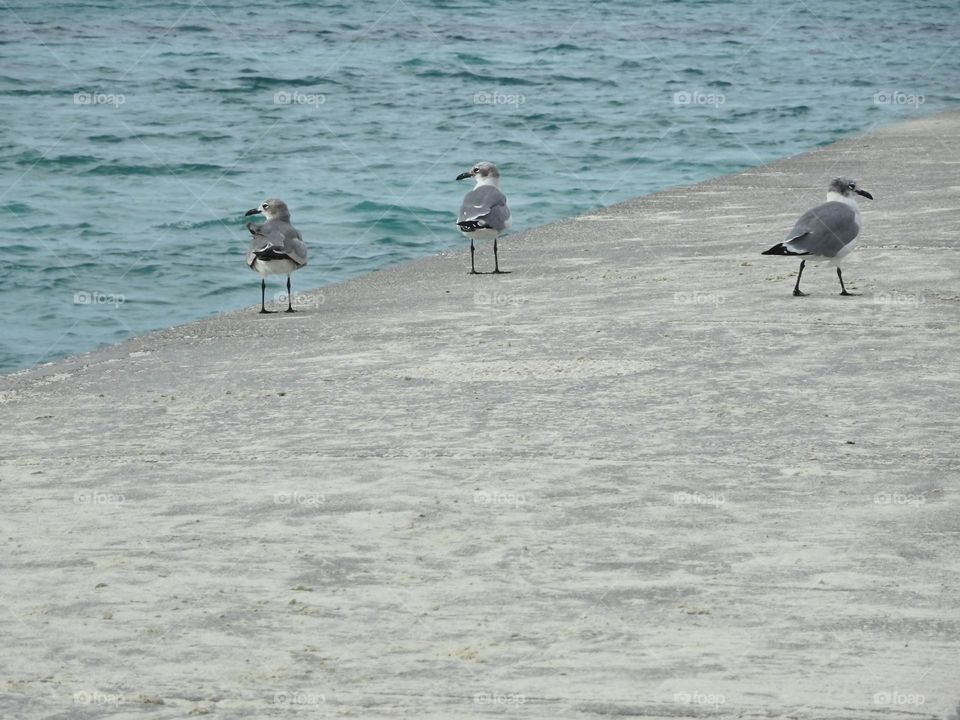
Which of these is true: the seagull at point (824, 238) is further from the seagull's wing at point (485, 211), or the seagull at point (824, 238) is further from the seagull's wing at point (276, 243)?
the seagull's wing at point (276, 243)

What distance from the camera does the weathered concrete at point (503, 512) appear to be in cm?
492

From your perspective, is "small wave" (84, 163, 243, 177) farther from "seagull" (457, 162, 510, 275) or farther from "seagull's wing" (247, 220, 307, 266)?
"seagull's wing" (247, 220, 307, 266)

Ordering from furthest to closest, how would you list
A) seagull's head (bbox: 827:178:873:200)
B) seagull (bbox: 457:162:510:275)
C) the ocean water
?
the ocean water < seagull (bbox: 457:162:510:275) < seagull's head (bbox: 827:178:873:200)

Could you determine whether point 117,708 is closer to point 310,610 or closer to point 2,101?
point 310,610

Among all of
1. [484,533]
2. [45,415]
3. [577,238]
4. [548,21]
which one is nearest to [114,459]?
[45,415]

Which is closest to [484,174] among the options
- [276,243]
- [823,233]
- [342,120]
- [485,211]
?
[485,211]

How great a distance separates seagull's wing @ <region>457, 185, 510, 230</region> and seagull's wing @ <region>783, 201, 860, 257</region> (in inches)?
89.5

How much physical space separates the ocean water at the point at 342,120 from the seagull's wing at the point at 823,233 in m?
6.28

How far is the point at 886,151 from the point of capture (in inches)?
707

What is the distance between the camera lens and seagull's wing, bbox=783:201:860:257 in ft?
33.4

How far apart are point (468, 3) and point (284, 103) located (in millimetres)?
20575

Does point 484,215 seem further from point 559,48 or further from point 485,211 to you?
point 559,48

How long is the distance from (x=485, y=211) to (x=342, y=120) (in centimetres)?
1592

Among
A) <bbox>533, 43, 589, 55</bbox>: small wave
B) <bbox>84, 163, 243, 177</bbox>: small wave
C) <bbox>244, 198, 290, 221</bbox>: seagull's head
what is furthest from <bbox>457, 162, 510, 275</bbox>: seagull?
<bbox>533, 43, 589, 55</bbox>: small wave
